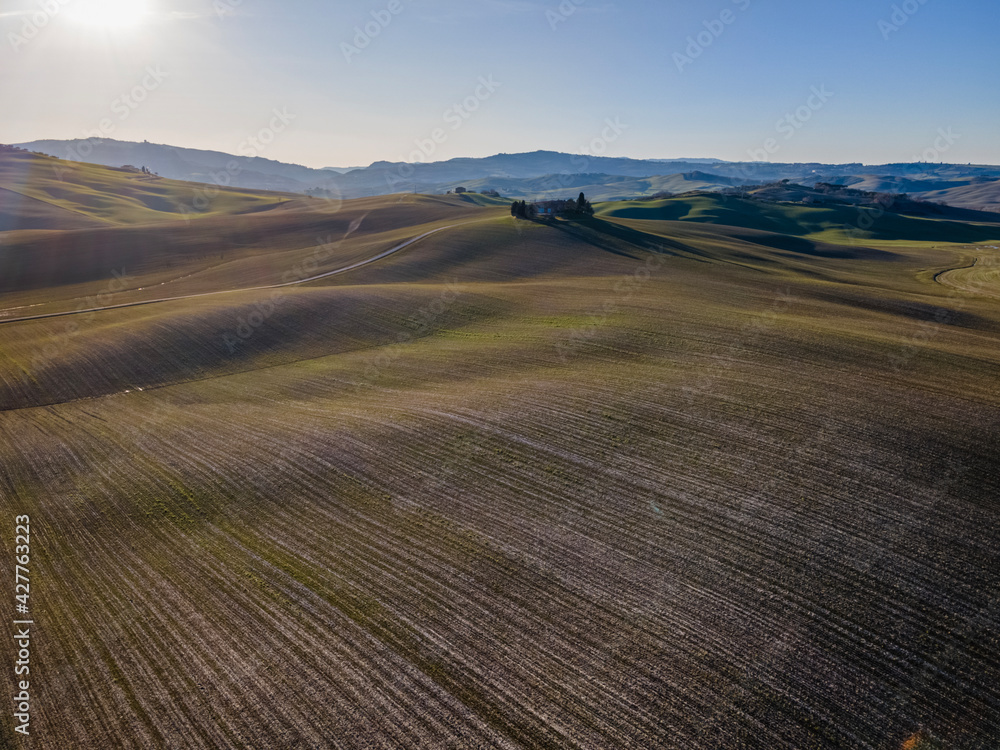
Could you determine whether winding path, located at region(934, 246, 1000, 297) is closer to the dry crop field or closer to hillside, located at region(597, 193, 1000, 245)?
the dry crop field

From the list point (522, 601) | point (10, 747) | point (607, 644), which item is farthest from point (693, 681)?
point (10, 747)

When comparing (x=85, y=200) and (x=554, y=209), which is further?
(x=85, y=200)

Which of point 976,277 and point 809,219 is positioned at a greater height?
point 809,219

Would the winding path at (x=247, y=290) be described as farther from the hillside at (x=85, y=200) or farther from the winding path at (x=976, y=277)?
the hillside at (x=85, y=200)

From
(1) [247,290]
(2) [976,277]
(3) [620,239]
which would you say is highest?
(3) [620,239]

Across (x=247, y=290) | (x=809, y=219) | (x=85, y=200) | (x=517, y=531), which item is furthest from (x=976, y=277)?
(x=85, y=200)

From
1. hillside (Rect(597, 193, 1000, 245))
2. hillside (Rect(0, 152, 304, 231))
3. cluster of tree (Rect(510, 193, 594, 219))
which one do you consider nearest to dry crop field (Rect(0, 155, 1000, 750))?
cluster of tree (Rect(510, 193, 594, 219))

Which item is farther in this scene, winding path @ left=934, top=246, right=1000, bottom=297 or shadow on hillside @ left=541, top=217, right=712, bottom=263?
shadow on hillside @ left=541, top=217, right=712, bottom=263

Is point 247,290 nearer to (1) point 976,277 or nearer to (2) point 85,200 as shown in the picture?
(1) point 976,277

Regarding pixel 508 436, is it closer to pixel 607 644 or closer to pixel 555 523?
pixel 555 523
